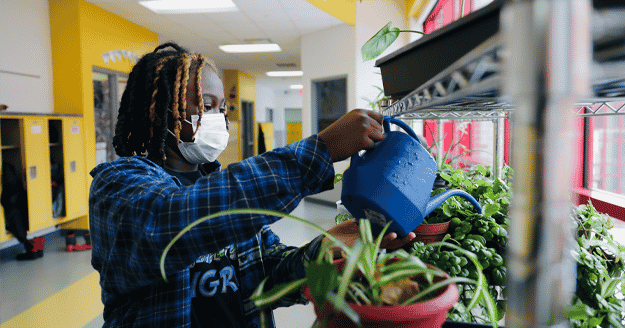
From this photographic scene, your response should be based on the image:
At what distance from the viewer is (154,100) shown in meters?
1.02

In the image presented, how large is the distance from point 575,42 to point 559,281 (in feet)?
0.49

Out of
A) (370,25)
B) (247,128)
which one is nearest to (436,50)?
(370,25)

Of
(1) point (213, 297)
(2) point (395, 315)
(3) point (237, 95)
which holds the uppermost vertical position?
(3) point (237, 95)

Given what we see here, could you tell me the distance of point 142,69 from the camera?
107 cm

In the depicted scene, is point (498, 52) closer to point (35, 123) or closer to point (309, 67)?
point (35, 123)

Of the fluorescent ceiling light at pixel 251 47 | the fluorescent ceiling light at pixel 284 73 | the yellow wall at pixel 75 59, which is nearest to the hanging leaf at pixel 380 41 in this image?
the yellow wall at pixel 75 59

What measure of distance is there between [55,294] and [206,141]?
2475mm

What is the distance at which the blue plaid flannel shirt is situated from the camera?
0.55m

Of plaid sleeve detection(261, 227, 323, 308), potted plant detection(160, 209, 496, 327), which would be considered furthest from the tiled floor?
potted plant detection(160, 209, 496, 327)

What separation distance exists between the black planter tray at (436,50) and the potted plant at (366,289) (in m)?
0.28

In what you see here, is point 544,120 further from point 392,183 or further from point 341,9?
point 341,9

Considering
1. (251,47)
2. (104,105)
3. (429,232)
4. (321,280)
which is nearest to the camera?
(321,280)

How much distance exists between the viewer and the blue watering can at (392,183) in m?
0.54

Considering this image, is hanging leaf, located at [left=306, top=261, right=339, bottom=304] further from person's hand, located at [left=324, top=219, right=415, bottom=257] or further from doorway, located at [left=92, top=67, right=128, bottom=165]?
doorway, located at [left=92, top=67, right=128, bottom=165]
